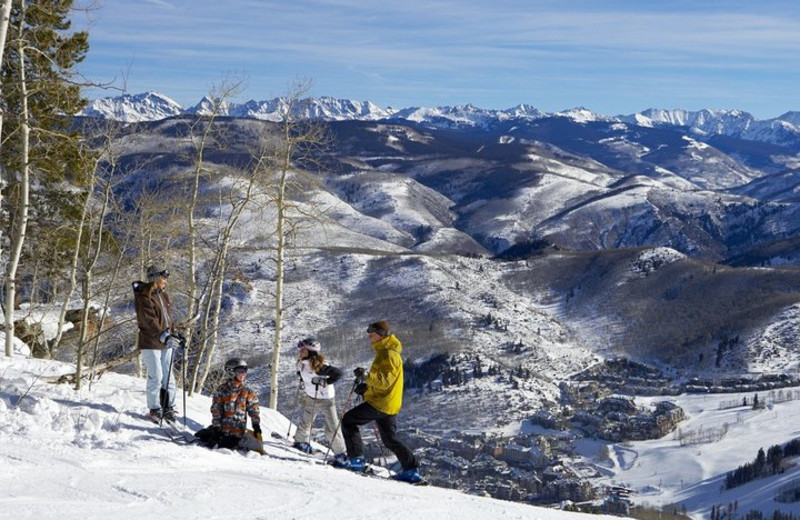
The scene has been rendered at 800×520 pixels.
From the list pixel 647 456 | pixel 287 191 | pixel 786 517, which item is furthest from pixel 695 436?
pixel 287 191

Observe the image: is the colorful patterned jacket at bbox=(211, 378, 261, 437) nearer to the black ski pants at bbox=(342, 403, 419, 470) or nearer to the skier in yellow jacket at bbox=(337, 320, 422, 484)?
the black ski pants at bbox=(342, 403, 419, 470)

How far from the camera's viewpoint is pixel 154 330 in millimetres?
14016

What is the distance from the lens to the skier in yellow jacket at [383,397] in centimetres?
1288

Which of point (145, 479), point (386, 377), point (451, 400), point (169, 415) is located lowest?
point (451, 400)

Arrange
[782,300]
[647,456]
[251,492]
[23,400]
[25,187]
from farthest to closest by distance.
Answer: [782,300], [647,456], [25,187], [23,400], [251,492]

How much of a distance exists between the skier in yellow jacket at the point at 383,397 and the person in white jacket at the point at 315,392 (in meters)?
1.31

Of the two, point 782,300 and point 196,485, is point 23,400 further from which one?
point 782,300

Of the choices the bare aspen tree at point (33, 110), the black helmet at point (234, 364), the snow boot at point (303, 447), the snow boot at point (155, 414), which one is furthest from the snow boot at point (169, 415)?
the bare aspen tree at point (33, 110)

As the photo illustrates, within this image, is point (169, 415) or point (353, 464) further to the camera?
point (353, 464)

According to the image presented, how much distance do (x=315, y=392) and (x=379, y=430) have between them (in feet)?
7.03

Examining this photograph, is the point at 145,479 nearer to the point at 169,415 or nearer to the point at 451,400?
the point at 169,415

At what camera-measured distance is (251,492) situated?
1066 cm

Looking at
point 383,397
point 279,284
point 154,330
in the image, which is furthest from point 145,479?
point 279,284

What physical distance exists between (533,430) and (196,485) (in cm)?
11728
